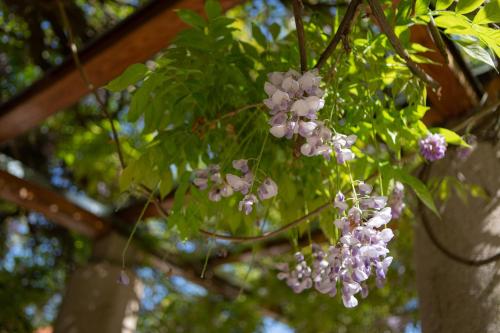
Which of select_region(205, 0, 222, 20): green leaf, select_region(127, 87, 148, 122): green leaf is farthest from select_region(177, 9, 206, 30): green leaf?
select_region(127, 87, 148, 122): green leaf

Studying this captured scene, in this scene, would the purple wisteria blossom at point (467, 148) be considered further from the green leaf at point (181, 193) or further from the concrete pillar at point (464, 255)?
the green leaf at point (181, 193)

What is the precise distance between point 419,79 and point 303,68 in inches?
9.8

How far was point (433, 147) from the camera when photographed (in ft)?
2.83

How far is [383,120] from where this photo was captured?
861 millimetres

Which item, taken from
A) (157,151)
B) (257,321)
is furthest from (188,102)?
(257,321)

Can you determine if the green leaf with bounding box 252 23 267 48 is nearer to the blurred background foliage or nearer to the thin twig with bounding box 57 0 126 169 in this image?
the thin twig with bounding box 57 0 126 169

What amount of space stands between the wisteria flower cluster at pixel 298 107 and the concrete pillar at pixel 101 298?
1.78 m

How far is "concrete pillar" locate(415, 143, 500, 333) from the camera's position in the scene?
1062 mm

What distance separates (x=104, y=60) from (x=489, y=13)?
3.89 feet

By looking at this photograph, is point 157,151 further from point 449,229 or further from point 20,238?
point 20,238

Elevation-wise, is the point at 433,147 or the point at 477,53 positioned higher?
the point at 477,53

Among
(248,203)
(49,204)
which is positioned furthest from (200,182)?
(49,204)

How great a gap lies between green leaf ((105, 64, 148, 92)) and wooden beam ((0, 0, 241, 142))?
69 cm

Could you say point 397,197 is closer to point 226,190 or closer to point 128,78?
point 226,190
